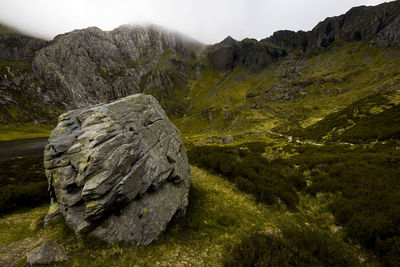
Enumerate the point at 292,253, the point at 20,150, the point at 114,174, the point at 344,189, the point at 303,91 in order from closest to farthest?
the point at 292,253 → the point at 114,174 → the point at 344,189 → the point at 20,150 → the point at 303,91

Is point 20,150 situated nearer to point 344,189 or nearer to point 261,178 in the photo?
point 261,178

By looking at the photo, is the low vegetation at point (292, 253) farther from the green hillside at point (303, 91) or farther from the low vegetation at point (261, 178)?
the green hillside at point (303, 91)

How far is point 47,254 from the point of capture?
8.28 metres

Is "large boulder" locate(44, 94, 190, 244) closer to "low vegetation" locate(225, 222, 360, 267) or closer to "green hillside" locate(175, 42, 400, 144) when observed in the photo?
"low vegetation" locate(225, 222, 360, 267)

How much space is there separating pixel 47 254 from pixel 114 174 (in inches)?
201

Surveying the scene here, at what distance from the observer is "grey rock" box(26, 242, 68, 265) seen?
7992 millimetres

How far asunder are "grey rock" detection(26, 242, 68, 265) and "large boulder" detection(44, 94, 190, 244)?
1.10 meters

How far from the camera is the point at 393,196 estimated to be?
11141 mm

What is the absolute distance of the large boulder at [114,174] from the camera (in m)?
9.20

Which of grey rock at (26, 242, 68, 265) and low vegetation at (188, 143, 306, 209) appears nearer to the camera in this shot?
grey rock at (26, 242, 68, 265)

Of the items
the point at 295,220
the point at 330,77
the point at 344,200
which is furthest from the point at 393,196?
the point at 330,77

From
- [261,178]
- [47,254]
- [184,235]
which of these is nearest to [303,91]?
[261,178]

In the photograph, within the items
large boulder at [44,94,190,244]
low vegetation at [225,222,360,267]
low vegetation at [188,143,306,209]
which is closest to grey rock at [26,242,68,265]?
large boulder at [44,94,190,244]

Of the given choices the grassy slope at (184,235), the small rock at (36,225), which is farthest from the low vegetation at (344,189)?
the small rock at (36,225)
